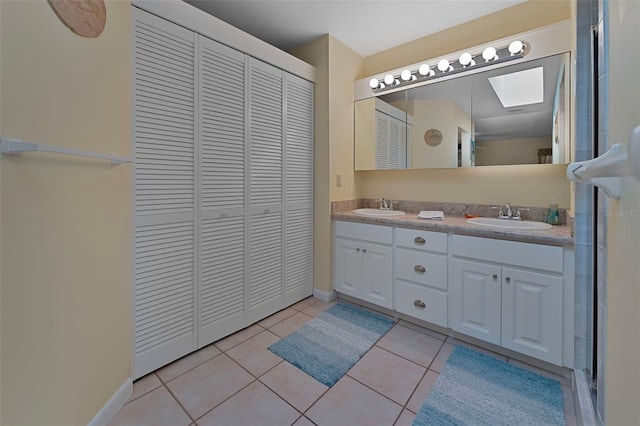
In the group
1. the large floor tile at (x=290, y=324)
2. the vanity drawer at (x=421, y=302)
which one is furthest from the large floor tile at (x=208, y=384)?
the vanity drawer at (x=421, y=302)

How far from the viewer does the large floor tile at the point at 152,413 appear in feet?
4.23

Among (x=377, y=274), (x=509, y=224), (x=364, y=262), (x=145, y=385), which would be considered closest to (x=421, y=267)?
(x=377, y=274)

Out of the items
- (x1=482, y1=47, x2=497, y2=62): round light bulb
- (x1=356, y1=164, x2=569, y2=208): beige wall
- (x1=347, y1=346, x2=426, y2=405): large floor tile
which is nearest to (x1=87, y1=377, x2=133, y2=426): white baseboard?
(x1=347, y1=346, x2=426, y2=405): large floor tile

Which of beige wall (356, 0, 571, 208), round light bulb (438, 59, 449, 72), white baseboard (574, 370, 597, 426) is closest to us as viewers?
white baseboard (574, 370, 597, 426)

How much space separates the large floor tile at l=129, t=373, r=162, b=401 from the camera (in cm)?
146

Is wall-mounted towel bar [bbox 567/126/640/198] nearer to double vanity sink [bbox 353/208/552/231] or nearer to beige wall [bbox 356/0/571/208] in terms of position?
double vanity sink [bbox 353/208/552/231]

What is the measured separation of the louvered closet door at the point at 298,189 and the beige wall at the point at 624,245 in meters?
2.01

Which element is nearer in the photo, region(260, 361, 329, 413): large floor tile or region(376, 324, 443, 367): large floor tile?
region(260, 361, 329, 413): large floor tile

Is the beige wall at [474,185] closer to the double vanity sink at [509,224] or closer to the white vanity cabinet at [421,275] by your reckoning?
the double vanity sink at [509,224]

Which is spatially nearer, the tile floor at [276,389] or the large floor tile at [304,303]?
the tile floor at [276,389]

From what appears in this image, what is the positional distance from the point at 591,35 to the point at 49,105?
2.41 metres

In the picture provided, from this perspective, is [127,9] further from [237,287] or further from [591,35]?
[591,35]

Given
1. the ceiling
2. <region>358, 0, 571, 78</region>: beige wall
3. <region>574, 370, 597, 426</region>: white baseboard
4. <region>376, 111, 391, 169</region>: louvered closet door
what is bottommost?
<region>574, 370, 597, 426</region>: white baseboard

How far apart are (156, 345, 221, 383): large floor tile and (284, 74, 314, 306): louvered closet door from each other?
0.78m
